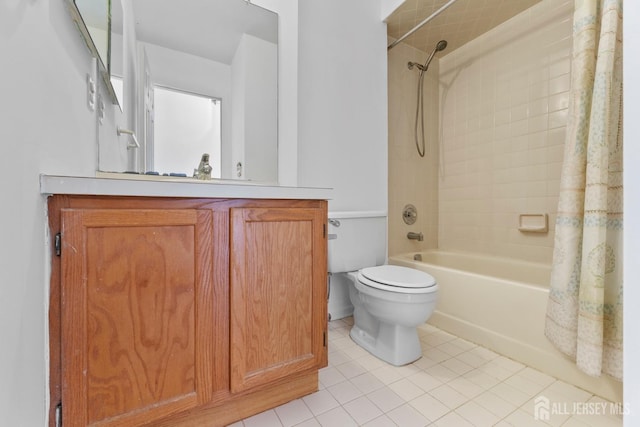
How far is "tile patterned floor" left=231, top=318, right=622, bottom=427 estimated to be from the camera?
1007 millimetres

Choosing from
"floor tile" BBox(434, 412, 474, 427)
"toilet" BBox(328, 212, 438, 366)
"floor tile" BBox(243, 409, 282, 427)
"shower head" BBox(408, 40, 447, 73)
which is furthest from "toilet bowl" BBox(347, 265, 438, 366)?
"shower head" BBox(408, 40, 447, 73)

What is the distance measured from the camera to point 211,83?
1409 millimetres

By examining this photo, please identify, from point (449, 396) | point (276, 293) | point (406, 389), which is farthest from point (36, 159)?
point (449, 396)

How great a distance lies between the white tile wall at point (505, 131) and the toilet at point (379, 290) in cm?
70

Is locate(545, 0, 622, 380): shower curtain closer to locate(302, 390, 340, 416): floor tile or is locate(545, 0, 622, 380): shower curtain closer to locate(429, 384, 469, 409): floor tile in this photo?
locate(429, 384, 469, 409): floor tile

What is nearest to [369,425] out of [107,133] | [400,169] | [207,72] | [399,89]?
[107,133]

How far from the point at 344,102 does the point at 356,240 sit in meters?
0.93

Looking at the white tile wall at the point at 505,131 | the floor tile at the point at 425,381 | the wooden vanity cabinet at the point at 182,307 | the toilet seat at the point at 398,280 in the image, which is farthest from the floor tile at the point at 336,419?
the white tile wall at the point at 505,131

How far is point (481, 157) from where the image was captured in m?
2.27

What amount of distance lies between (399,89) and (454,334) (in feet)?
6.31

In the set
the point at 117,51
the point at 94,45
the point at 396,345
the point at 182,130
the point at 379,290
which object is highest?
the point at 117,51

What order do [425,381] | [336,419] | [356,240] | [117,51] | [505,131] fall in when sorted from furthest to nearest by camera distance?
[505,131]
[356,240]
[425,381]
[117,51]
[336,419]

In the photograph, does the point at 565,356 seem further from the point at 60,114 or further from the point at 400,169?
the point at 60,114

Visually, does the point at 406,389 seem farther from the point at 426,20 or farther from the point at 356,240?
the point at 426,20
